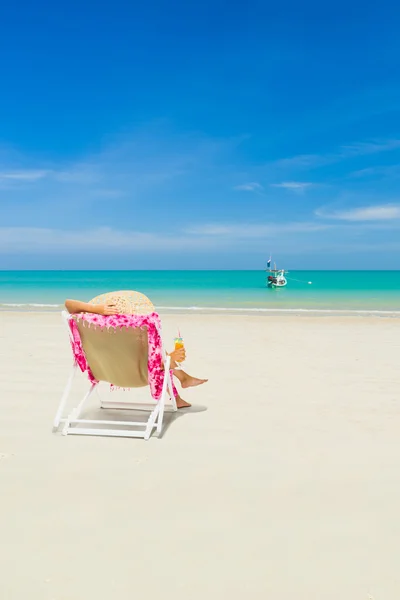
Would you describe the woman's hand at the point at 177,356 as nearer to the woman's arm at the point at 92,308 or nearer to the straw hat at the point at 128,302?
the straw hat at the point at 128,302

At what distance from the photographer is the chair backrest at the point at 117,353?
3.81 m

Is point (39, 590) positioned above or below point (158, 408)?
below

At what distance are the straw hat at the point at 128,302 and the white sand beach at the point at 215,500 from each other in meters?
0.99

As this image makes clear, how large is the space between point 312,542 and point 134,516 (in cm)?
93

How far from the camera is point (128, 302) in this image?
3.93 metres

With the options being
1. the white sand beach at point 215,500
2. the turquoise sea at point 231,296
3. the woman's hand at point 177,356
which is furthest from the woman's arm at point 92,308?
the turquoise sea at point 231,296

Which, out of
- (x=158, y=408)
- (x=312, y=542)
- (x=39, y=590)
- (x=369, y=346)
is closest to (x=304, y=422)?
(x=158, y=408)

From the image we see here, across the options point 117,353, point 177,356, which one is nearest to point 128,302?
point 117,353

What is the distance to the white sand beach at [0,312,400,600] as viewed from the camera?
220 cm

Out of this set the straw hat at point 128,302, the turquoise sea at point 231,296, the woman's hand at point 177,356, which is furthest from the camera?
the turquoise sea at point 231,296

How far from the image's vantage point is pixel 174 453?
3.61m

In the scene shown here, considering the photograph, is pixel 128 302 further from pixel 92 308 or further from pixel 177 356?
pixel 177 356

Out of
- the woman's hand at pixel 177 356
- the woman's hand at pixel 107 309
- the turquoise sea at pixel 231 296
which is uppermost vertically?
A: the woman's hand at pixel 107 309

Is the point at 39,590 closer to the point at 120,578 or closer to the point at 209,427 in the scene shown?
the point at 120,578
